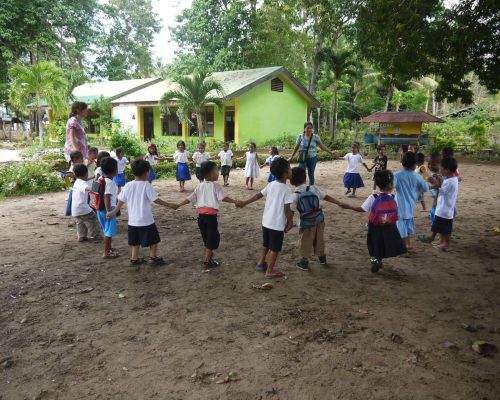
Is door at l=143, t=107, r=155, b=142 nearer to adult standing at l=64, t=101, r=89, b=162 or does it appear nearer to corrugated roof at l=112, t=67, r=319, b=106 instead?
corrugated roof at l=112, t=67, r=319, b=106

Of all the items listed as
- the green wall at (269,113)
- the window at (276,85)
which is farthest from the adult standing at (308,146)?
the window at (276,85)

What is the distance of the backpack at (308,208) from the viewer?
4.30 m

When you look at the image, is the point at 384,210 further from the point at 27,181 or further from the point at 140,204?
the point at 27,181

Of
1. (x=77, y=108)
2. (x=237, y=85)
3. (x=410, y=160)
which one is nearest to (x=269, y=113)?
(x=237, y=85)

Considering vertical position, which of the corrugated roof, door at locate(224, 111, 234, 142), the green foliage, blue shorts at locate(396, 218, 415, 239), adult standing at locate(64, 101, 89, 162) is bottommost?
blue shorts at locate(396, 218, 415, 239)

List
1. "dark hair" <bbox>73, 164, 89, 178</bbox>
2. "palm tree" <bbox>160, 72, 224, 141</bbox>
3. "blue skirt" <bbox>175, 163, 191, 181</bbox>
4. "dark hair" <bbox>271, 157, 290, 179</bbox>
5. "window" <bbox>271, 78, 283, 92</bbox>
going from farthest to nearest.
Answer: "window" <bbox>271, 78, 283, 92</bbox>, "palm tree" <bbox>160, 72, 224, 141</bbox>, "blue skirt" <bbox>175, 163, 191, 181</bbox>, "dark hair" <bbox>73, 164, 89, 178</bbox>, "dark hair" <bbox>271, 157, 290, 179</bbox>

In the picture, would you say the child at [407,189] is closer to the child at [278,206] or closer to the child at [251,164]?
the child at [278,206]

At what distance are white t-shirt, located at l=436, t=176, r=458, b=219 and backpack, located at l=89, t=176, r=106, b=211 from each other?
424 centimetres

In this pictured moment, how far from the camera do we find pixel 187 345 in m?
2.98

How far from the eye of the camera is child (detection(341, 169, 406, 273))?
13.7 ft

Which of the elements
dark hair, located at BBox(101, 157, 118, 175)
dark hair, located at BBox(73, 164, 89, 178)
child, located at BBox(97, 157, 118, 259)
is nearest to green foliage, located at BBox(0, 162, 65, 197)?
dark hair, located at BBox(73, 164, 89, 178)

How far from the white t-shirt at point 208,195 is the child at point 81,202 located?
1.69 meters

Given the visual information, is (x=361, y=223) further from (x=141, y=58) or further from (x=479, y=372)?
(x=141, y=58)

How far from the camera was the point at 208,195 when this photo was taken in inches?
170
